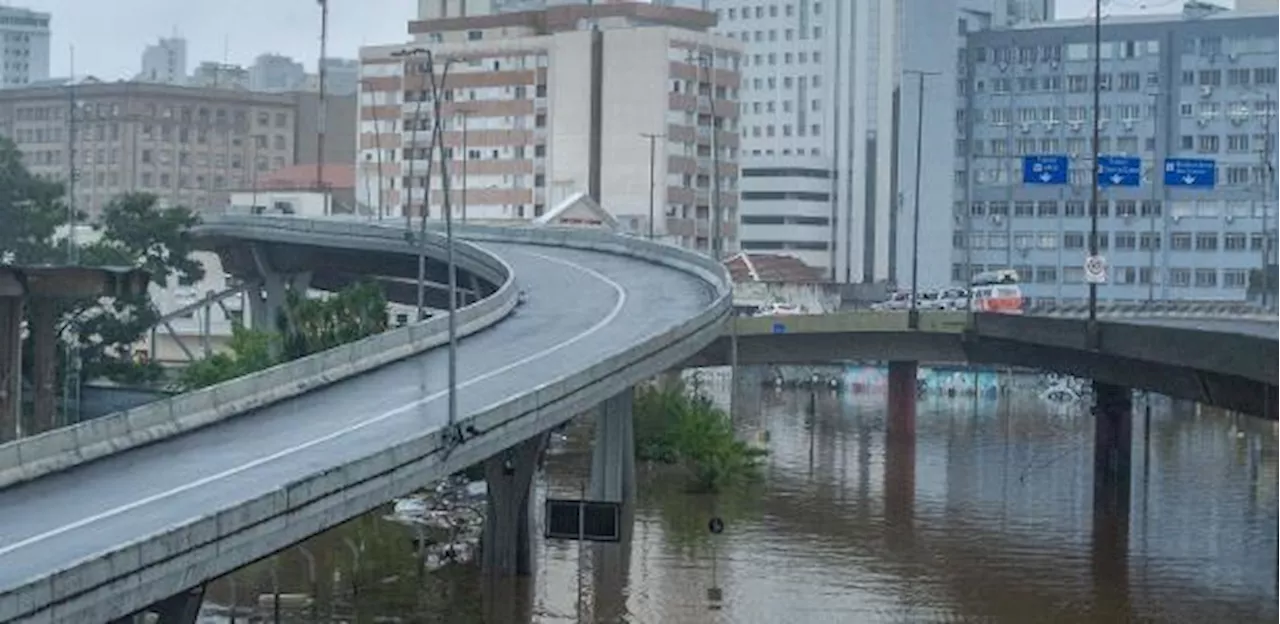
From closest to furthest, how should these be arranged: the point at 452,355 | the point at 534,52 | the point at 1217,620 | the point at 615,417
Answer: the point at 452,355 < the point at 1217,620 < the point at 615,417 < the point at 534,52

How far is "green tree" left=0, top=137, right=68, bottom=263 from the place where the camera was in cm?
10550

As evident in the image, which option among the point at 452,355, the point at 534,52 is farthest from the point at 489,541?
the point at 534,52

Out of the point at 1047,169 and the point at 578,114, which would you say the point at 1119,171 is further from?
the point at 578,114

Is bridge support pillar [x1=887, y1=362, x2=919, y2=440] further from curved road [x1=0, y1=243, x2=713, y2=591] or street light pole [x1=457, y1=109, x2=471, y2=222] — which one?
street light pole [x1=457, y1=109, x2=471, y2=222]

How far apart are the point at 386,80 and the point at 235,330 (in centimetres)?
8132

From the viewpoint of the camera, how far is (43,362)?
222ft

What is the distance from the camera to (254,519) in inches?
1479

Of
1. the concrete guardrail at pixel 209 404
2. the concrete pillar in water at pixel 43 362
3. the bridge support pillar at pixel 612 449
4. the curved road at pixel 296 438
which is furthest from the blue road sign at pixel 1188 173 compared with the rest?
the concrete pillar in water at pixel 43 362

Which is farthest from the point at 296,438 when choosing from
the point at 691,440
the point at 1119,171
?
the point at 1119,171

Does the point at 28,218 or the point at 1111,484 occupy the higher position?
the point at 28,218

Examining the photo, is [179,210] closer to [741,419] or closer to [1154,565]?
[741,419]

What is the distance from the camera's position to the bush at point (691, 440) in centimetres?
8370

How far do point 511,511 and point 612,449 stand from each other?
1447 cm

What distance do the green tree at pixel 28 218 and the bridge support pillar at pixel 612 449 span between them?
130 ft
